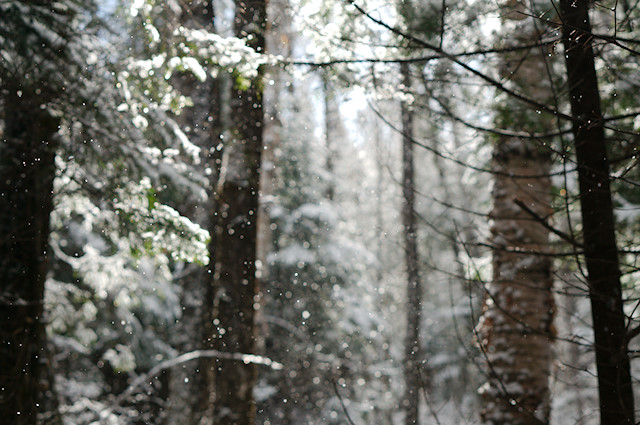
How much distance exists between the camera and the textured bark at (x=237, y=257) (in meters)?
5.61

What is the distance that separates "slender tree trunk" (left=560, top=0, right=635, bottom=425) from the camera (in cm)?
274

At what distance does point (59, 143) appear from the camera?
4.84 meters

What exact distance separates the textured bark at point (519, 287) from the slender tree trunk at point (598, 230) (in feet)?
4.89

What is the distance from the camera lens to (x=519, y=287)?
4.92 meters

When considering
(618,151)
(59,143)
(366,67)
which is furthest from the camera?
(618,151)

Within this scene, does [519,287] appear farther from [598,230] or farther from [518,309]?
[598,230]

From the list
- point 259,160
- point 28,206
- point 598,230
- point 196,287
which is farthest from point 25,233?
point 598,230

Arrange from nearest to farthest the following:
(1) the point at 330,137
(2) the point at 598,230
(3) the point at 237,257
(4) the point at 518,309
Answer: (2) the point at 598,230
(4) the point at 518,309
(3) the point at 237,257
(1) the point at 330,137

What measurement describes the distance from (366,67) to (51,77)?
109 inches

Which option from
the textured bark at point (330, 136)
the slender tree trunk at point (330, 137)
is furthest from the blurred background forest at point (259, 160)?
the textured bark at point (330, 136)

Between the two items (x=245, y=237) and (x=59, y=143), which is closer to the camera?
(x=59, y=143)

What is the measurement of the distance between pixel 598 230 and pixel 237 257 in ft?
13.0

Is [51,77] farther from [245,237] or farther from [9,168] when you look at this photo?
[245,237]

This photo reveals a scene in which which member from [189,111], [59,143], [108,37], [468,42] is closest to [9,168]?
[59,143]
